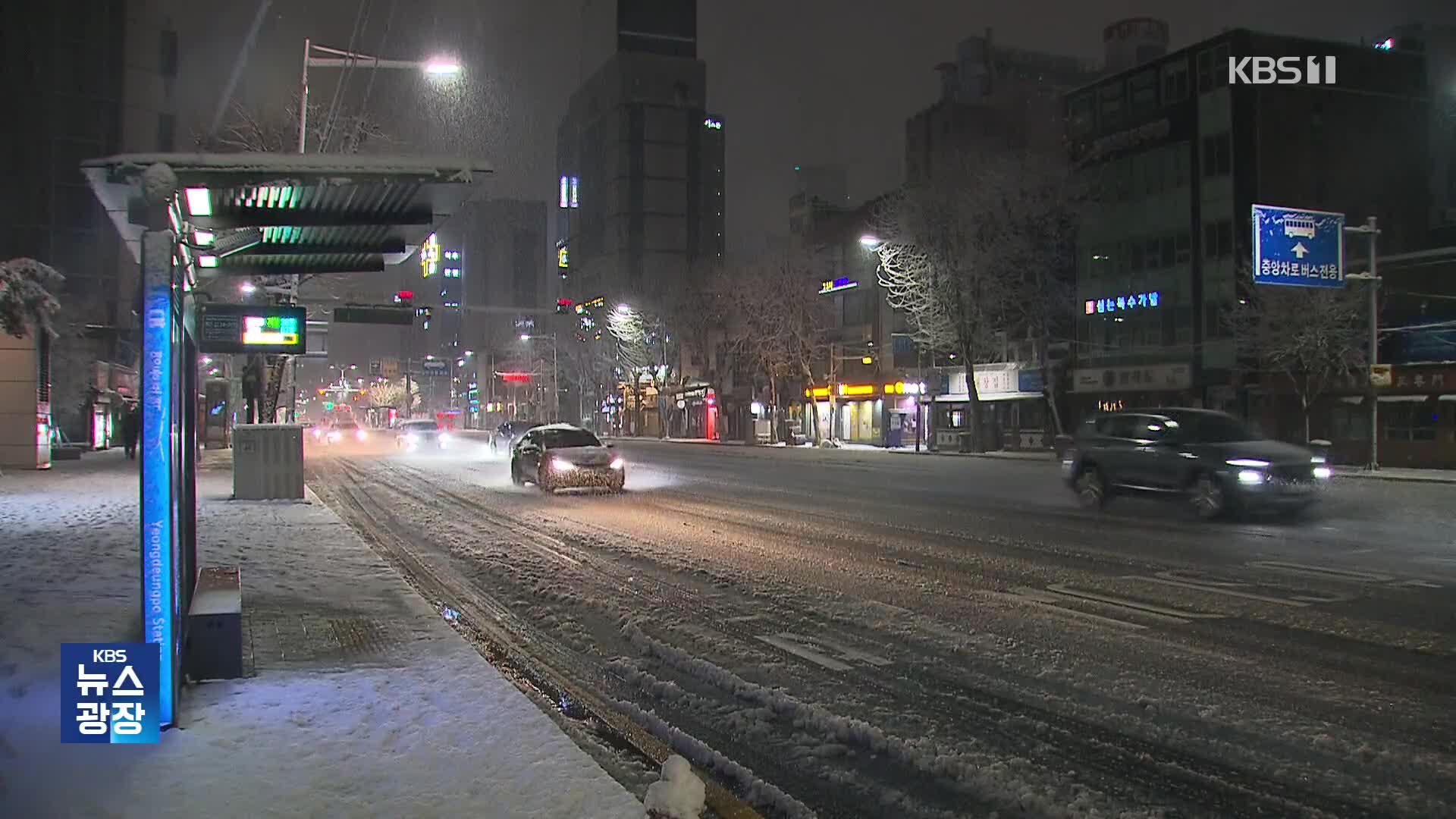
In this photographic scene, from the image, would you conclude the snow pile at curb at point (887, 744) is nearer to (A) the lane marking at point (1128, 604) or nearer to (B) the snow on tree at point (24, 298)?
(A) the lane marking at point (1128, 604)

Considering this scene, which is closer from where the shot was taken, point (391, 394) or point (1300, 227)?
point (1300, 227)

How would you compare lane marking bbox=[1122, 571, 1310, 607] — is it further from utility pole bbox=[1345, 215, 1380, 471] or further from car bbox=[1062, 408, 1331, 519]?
utility pole bbox=[1345, 215, 1380, 471]

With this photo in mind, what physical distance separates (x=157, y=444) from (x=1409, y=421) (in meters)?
36.9

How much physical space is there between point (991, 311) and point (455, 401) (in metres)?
129

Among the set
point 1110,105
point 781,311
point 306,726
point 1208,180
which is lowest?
point 306,726

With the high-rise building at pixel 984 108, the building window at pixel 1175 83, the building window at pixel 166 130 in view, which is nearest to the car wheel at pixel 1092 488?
the building window at pixel 1175 83

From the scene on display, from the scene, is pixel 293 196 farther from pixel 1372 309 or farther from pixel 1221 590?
pixel 1372 309

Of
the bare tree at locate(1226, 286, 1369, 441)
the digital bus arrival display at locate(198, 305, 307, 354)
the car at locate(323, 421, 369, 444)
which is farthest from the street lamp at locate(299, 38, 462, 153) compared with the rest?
the car at locate(323, 421, 369, 444)

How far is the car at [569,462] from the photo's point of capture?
2061 centimetres

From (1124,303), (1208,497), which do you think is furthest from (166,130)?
(1208,497)

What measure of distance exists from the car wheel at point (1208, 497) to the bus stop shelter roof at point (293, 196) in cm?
1267

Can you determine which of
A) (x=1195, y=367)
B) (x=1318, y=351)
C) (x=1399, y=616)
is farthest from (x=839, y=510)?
(x=1195, y=367)

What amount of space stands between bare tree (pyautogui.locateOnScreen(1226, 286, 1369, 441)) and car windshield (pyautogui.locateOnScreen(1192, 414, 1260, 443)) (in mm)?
17585

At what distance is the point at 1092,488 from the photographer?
58.8 feet
